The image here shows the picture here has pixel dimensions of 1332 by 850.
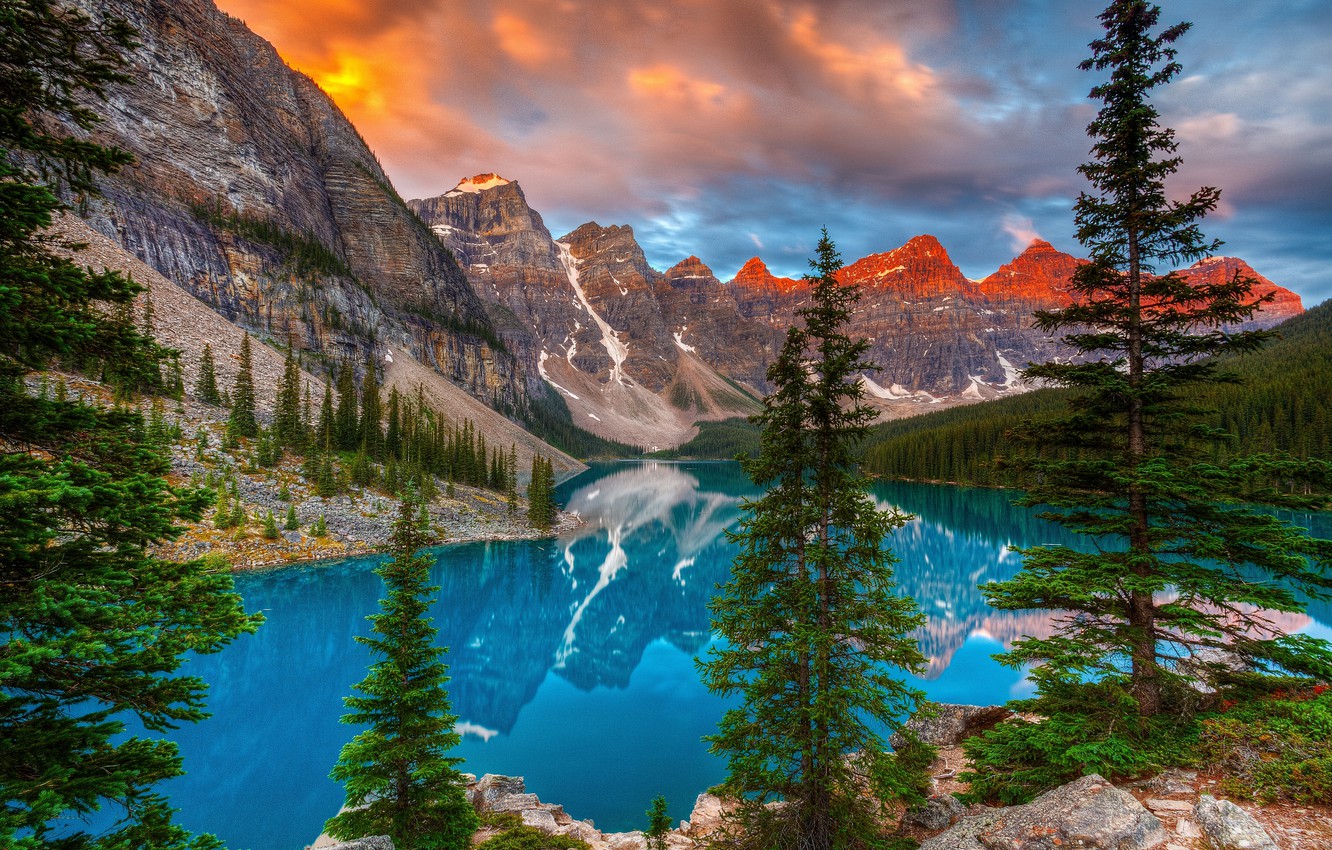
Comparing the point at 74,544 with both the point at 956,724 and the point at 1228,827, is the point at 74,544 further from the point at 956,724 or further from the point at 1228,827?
the point at 956,724

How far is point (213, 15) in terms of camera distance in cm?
9900

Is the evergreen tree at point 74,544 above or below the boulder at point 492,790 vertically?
above

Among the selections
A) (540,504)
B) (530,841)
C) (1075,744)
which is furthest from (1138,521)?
(540,504)

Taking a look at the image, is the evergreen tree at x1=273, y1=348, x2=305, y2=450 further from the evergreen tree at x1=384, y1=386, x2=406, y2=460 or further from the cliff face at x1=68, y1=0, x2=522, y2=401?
the cliff face at x1=68, y1=0, x2=522, y2=401

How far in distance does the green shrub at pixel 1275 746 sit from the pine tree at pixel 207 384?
67057 millimetres

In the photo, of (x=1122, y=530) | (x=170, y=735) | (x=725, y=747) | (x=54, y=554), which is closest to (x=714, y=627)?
(x=725, y=747)

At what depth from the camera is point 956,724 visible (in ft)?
50.2

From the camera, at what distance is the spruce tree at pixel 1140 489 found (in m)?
7.30

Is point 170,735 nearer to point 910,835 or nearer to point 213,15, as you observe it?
point 910,835

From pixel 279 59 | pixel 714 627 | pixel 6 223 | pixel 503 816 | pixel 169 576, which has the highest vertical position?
pixel 279 59

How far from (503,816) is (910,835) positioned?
875 centimetres

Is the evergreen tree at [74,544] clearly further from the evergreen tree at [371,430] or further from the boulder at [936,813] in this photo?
the evergreen tree at [371,430]

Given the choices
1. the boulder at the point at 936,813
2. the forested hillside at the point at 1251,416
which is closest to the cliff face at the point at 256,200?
the boulder at the point at 936,813

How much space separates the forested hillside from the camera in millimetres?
66125
